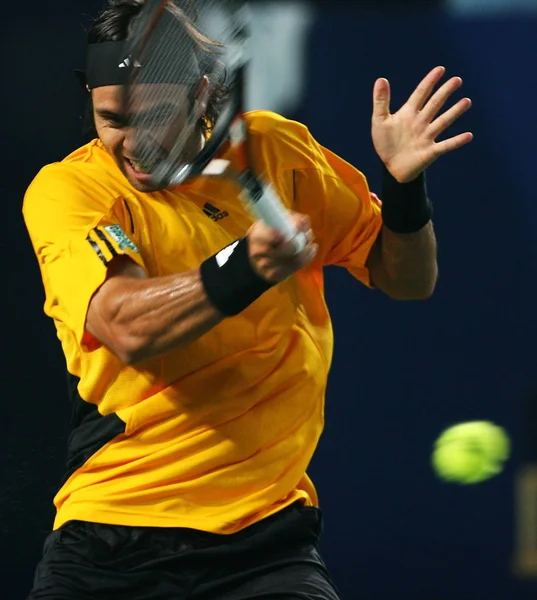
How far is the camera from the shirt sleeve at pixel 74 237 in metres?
2.21

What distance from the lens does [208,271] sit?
207 cm

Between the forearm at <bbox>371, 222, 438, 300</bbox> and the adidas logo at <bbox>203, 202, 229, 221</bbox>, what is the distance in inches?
14.4

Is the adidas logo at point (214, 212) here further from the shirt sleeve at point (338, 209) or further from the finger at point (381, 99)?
the finger at point (381, 99)

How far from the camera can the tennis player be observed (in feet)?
7.57

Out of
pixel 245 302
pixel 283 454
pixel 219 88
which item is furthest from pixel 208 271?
pixel 283 454

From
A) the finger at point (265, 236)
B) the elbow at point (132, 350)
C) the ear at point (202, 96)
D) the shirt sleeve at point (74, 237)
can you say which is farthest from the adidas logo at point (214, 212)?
the finger at point (265, 236)

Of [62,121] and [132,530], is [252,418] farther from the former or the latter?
[62,121]

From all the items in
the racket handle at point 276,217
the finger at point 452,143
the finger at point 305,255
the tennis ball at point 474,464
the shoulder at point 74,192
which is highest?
the racket handle at point 276,217

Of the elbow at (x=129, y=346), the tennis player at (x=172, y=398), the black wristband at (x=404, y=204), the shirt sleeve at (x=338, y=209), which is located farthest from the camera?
the shirt sleeve at (x=338, y=209)

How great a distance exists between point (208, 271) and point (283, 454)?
1.62 ft

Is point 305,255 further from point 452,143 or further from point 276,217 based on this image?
point 452,143

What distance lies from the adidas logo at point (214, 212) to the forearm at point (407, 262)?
14.4 inches

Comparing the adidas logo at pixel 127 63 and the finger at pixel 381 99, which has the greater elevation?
the adidas logo at pixel 127 63

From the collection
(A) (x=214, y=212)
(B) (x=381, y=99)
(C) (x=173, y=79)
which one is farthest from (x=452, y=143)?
A: (C) (x=173, y=79)
